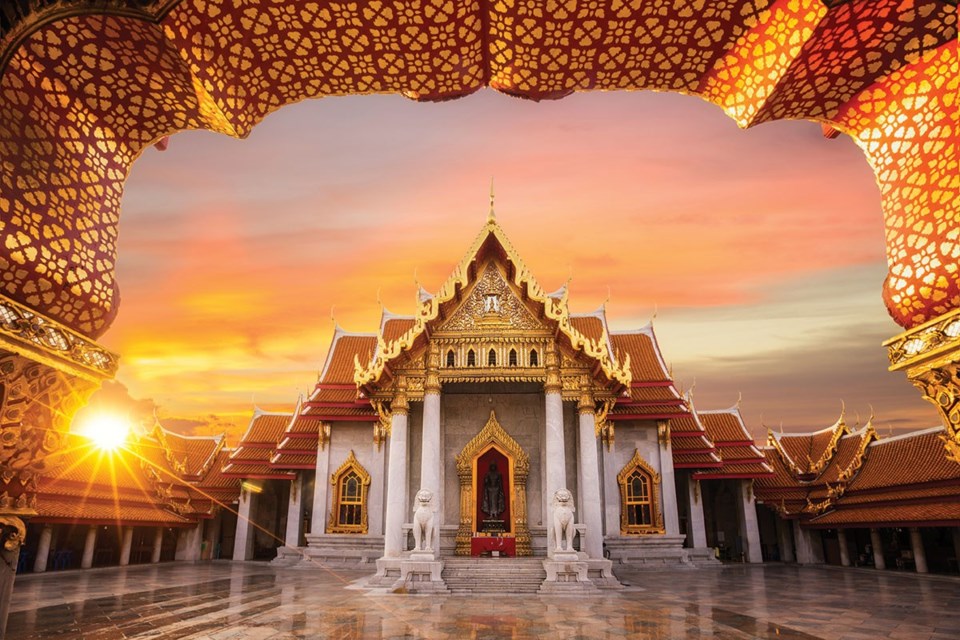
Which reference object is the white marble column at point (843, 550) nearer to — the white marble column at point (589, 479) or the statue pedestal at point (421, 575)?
the white marble column at point (589, 479)

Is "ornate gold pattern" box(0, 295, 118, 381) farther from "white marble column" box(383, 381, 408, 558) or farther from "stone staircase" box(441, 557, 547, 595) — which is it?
"white marble column" box(383, 381, 408, 558)

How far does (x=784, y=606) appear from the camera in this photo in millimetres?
10594

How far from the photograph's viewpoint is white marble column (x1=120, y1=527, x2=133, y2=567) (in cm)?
2092

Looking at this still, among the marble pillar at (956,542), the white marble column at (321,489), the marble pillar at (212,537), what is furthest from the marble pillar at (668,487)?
the marble pillar at (212,537)

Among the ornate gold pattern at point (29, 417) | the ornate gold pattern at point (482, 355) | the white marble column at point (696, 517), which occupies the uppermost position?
the ornate gold pattern at point (482, 355)

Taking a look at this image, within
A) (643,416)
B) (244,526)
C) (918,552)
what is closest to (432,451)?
(643,416)

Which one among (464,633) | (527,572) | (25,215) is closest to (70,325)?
(25,215)

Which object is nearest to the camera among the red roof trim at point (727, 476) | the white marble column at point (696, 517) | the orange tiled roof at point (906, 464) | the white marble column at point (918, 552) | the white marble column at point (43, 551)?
the white marble column at point (43, 551)

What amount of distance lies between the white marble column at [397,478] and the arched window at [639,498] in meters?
7.65

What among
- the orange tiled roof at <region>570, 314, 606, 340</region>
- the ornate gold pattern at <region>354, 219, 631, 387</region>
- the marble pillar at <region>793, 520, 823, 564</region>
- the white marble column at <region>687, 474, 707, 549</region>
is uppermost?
the orange tiled roof at <region>570, 314, 606, 340</region>

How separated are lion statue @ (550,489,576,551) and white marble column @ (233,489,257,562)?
15323mm

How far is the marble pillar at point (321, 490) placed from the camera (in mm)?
19031

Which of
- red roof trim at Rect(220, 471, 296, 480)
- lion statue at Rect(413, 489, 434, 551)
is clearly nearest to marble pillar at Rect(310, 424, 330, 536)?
red roof trim at Rect(220, 471, 296, 480)

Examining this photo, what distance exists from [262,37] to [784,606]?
12039mm
